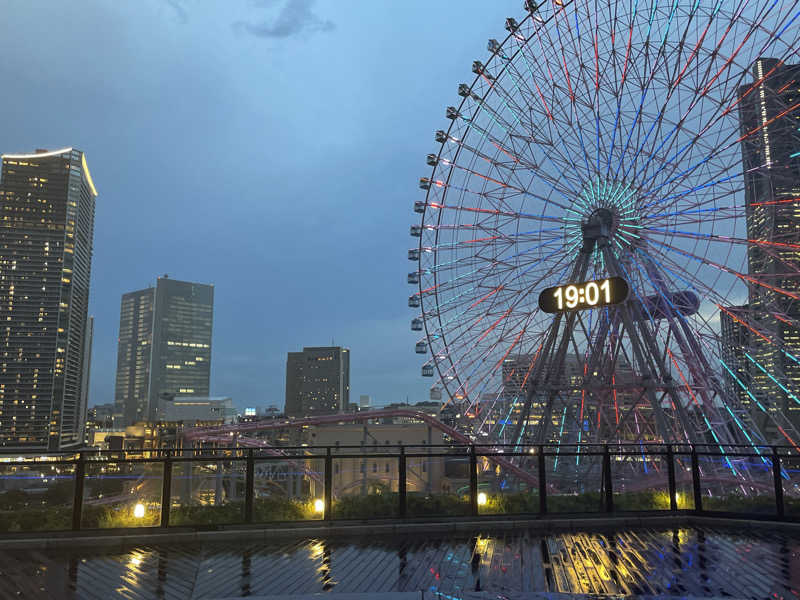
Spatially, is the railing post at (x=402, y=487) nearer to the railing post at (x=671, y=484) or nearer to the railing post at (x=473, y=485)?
the railing post at (x=473, y=485)

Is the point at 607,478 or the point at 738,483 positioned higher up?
the point at 607,478

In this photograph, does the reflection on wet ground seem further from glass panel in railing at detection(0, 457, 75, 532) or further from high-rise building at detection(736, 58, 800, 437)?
high-rise building at detection(736, 58, 800, 437)

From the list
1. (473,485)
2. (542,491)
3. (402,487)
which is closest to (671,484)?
(542,491)

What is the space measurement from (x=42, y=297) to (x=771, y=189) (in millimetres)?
180241

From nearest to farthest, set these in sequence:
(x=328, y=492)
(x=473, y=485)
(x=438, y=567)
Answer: (x=438, y=567) < (x=328, y=492) < (x=473, y=485)

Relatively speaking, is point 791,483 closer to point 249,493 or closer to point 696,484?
point 696,484

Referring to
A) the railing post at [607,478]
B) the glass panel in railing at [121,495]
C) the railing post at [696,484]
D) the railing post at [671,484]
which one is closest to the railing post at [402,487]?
the railing post at [607,478]

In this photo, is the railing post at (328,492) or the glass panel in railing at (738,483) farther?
the glass panel in railing at (738,483)

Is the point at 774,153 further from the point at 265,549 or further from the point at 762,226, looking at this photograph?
the point at 265,549

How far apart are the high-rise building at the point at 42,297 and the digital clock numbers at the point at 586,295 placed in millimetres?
161519

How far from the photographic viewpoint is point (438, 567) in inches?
325

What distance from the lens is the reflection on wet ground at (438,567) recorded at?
730cm

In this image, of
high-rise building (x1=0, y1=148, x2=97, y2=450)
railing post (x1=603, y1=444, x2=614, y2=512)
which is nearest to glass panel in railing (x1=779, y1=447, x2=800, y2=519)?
railing post (x1=603, y1=444, x2=614, y2=512)

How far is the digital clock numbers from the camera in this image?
16656 mm
